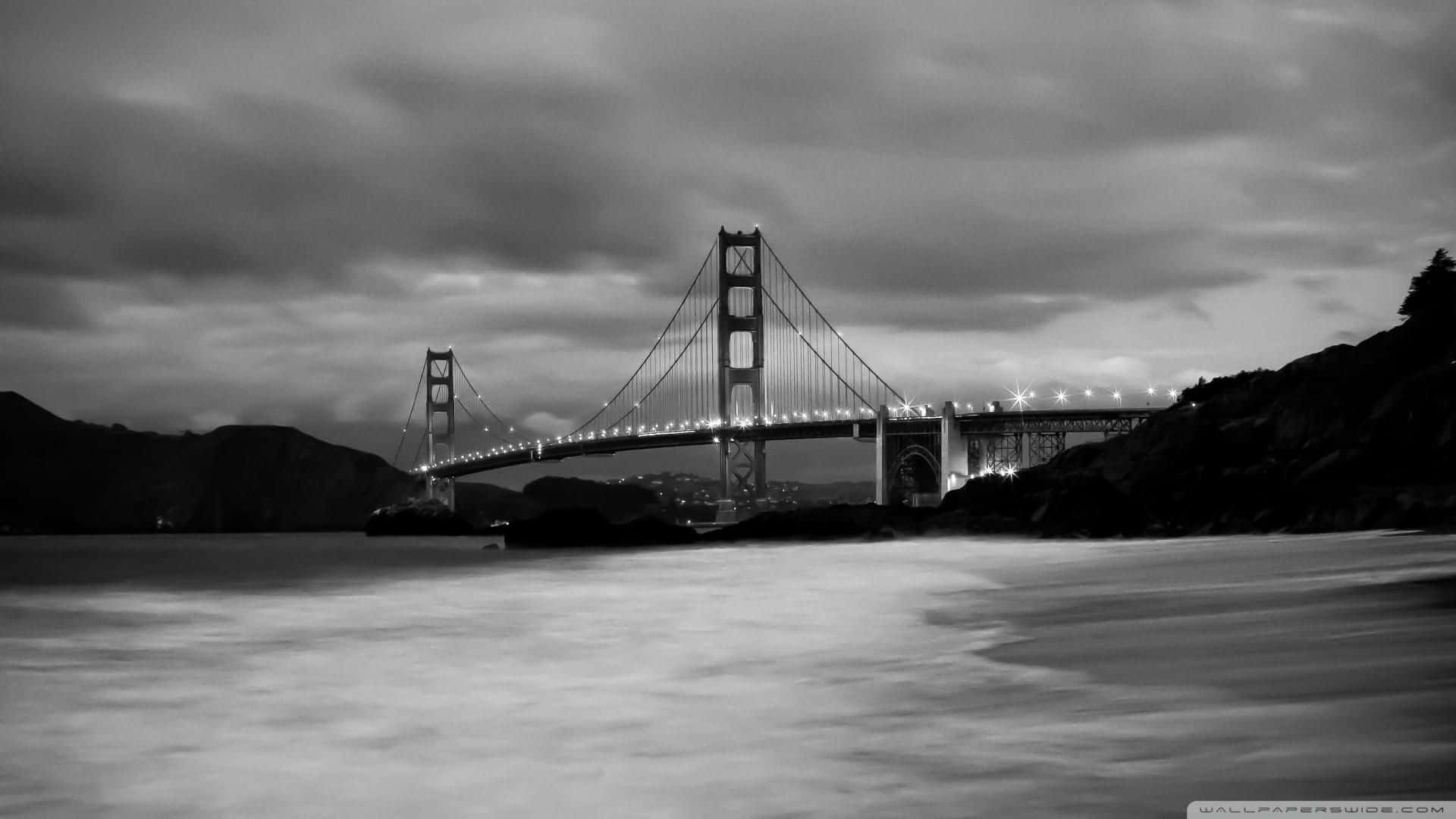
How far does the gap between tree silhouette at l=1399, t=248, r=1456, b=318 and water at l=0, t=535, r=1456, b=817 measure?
23910 mm

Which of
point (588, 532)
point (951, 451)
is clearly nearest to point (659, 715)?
point (588, 532)

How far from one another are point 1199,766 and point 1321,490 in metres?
29.0

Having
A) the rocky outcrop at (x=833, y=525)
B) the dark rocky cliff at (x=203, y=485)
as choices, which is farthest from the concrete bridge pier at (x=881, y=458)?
the dark rocky cliff at (x=203, y=485)

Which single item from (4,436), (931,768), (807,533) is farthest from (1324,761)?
(4,436)

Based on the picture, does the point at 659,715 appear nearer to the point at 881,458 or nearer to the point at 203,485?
the point at 881,458

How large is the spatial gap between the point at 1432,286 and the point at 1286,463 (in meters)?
11.4

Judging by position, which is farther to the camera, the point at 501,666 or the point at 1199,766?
the point at 501,666

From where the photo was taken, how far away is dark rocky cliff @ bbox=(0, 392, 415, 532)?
140 metres

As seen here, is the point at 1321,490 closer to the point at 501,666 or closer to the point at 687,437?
the point at 501,666

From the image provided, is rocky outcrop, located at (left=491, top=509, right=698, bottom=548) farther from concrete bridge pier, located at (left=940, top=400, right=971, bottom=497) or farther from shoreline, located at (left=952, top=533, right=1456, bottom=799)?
shoreline, located at (left=952, top=533, right=1456, bottom=799)

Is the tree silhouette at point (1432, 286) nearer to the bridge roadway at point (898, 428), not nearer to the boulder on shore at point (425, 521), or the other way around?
the bridge roadway at point (898, 428)

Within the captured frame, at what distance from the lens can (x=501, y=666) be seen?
40.7 feet

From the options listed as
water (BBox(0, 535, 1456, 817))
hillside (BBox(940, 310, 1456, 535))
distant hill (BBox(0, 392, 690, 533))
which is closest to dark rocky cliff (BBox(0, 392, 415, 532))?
distant hill (BBox(0, 392, 690, 533))

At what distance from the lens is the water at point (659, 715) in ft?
20.5
